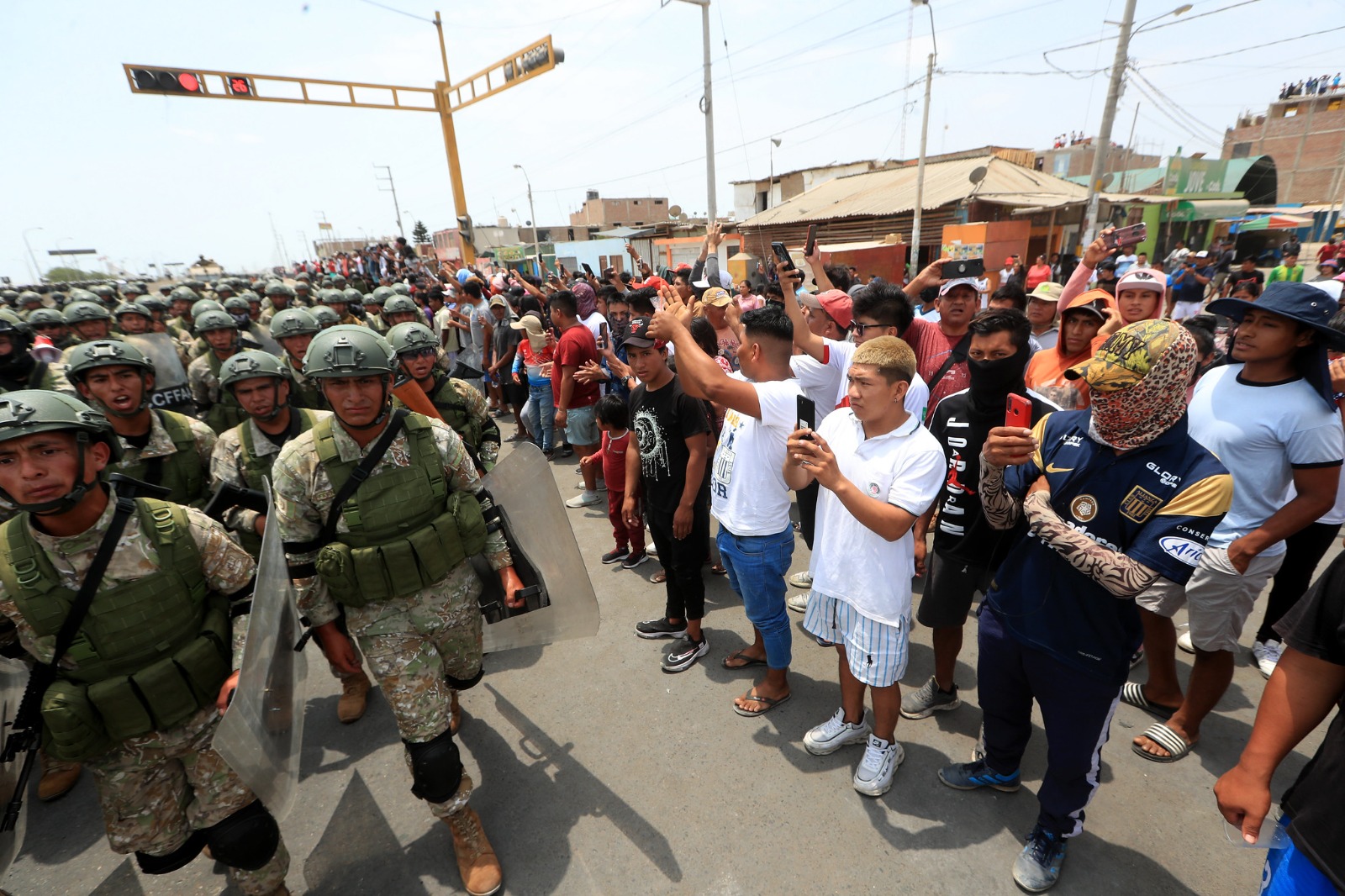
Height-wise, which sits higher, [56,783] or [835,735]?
[835,735]

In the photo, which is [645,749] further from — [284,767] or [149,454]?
[149,454]

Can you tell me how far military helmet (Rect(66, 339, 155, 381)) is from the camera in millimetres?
2783

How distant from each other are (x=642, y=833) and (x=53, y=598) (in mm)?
2305

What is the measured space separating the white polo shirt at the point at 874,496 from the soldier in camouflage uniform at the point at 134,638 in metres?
2.35

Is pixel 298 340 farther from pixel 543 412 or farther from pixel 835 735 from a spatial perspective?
pixel 835 735

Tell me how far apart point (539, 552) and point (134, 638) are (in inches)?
57.0

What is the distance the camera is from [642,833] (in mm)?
2516

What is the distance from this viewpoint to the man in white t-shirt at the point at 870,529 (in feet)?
7.05

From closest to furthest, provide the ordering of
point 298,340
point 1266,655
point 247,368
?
1. point 247,368
2. point 1266,655
3. point 298,340

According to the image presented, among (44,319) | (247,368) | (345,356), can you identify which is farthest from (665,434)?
(44,319)

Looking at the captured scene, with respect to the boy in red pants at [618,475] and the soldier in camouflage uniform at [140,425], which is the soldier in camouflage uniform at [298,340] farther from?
the boy in red pants at [618,475]

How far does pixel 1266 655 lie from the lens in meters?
3.28

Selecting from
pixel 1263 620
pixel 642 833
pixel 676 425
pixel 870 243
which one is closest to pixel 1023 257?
pixel 870 243

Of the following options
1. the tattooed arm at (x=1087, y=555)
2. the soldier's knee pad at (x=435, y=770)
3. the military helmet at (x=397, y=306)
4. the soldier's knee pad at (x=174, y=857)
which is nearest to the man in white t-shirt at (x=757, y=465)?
the tattooed arm at (x=1087, y=555)
